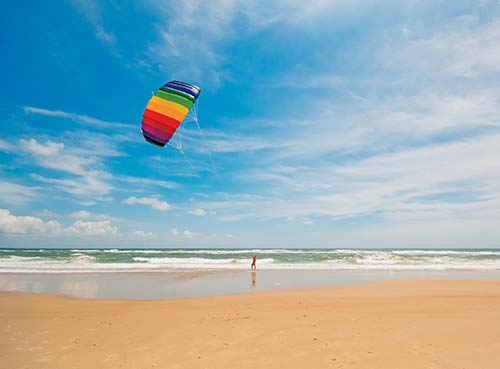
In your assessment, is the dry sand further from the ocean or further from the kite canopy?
the ocean

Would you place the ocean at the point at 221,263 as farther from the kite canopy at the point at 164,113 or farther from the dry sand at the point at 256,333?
the kite canopy at the point at 164,113

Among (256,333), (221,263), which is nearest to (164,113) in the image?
(256,333)

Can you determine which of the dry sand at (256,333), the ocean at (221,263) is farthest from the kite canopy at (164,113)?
the ocean at (221,263)

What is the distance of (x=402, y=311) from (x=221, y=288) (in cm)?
719

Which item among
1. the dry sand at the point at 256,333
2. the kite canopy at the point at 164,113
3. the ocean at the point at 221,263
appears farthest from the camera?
the ocean at the point at 221,263

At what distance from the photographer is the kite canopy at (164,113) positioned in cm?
881

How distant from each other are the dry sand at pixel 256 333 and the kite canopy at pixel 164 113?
4844 mm

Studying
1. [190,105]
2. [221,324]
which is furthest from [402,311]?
[190,105]

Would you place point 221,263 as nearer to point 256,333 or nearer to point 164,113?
point 164,113

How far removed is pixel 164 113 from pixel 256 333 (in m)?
6.21

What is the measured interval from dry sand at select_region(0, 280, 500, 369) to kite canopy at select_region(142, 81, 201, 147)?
191 inches

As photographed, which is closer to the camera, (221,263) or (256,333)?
(256,333)

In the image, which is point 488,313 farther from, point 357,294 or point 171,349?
point 171,349

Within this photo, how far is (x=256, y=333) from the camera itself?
607cm
